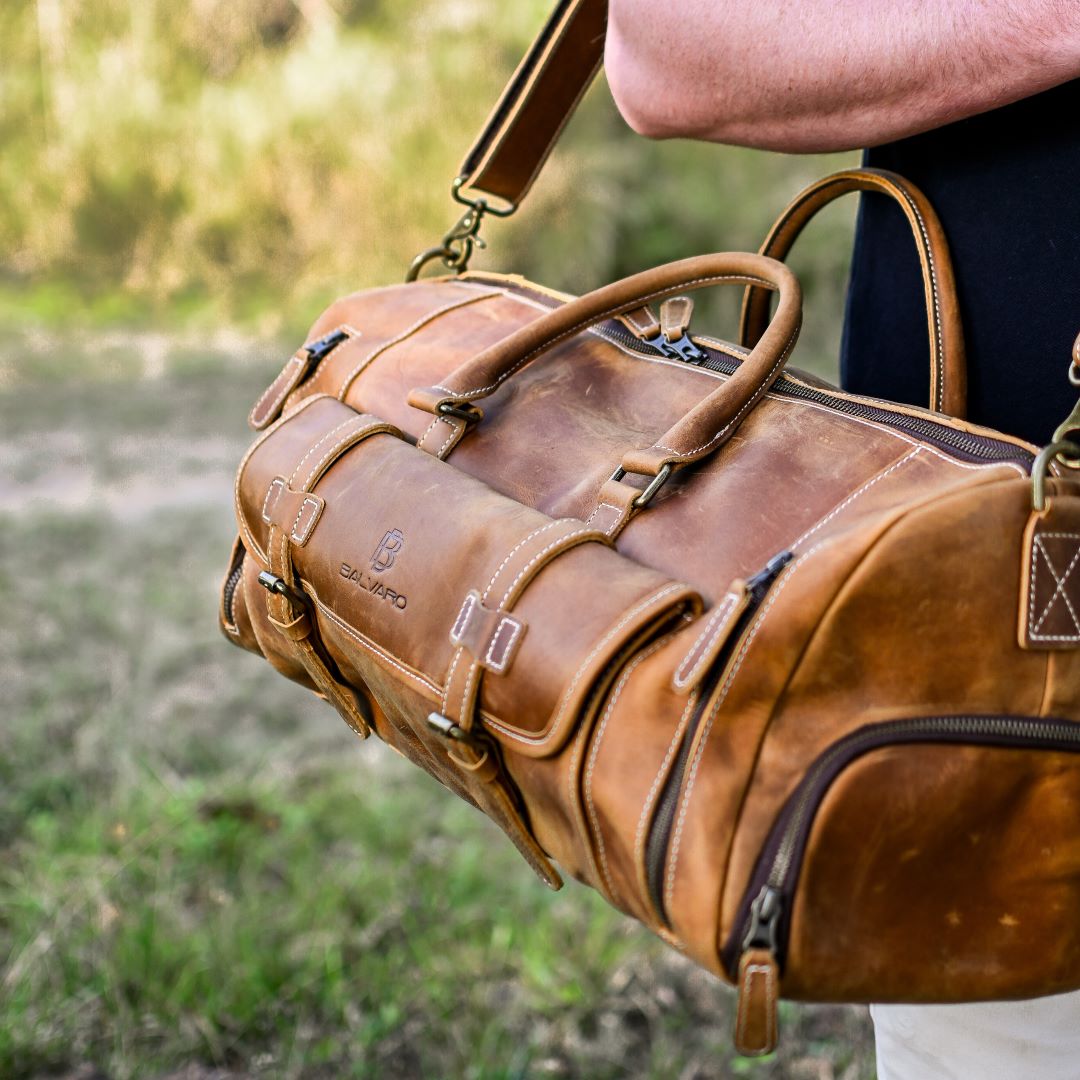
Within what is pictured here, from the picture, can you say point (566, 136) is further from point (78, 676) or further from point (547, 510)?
point (547, 510)

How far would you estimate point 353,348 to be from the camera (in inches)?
67.7

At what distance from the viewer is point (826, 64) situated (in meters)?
1.11

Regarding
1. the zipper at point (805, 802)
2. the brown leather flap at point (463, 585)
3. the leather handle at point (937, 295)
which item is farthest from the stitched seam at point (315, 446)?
the zipper at point (805, 802)

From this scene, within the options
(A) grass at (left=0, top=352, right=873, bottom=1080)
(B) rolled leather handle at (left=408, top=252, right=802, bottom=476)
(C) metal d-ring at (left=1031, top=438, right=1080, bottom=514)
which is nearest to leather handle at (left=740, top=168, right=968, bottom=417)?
(B) rolled leather handle at (left=408, top=252, right=802, bottom=476)

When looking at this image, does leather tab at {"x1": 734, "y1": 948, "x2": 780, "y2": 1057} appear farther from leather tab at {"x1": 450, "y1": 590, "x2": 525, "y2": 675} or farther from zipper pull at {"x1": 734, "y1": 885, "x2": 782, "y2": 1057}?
leather tab at {"x1": 450, "y1": 590, "x2": 525, "y2": 675}

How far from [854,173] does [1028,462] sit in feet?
1.29

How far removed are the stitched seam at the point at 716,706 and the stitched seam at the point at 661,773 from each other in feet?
0.07

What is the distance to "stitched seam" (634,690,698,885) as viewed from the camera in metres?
1.03

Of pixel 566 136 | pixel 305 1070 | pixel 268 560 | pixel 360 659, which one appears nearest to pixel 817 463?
pixel 360 659

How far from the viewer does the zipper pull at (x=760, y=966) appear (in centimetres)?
97

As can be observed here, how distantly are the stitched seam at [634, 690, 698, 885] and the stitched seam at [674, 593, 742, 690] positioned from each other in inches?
1.1

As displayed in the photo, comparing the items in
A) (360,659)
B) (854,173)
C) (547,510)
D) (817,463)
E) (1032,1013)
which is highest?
(854,173)

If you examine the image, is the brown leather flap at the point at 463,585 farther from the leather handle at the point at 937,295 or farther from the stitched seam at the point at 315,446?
the leather handle at the point at 937,295

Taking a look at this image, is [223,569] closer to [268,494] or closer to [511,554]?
[268,494]
